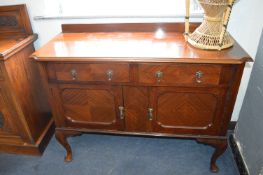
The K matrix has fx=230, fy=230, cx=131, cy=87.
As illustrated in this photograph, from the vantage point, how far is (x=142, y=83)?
4.09 ft

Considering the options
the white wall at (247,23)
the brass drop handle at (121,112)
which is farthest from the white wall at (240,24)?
the brass drop handle at (121,112)

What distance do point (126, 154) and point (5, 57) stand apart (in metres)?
1.05

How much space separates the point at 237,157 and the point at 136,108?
0.87m

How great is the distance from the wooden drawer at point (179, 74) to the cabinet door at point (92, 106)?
19 centimetres

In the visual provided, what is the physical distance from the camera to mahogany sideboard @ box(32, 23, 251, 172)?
1172mm

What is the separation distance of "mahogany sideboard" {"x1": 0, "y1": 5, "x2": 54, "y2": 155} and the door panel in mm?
724

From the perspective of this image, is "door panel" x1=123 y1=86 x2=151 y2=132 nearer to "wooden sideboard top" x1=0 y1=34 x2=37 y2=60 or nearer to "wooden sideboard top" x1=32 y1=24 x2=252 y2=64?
"wooden sideboard top" x1=32 y1=24 x2=252 y2=64

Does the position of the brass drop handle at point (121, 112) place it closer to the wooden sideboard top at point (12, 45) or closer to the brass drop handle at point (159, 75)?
the brass drop handle at point (159, 75)

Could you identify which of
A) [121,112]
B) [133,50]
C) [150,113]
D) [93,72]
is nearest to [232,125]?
[150,113]

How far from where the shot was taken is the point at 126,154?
1737mm

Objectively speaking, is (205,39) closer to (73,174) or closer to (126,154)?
(126,154)

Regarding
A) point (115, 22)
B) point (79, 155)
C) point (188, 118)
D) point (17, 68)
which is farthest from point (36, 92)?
point (188, 118)

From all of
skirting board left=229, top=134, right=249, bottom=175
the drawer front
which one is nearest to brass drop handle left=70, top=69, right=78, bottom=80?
the drawer front

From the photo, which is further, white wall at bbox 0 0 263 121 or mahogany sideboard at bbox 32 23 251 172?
white wall at bbox 0 0 263 121
